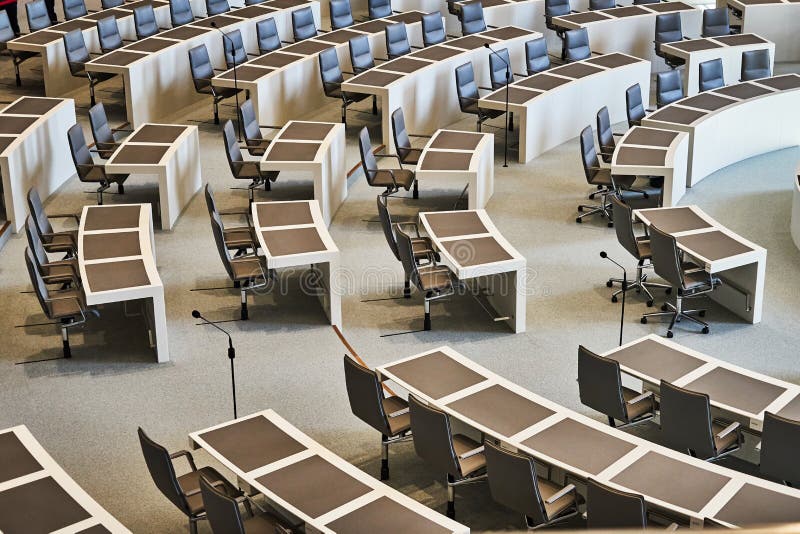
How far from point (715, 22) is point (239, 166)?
7658mm

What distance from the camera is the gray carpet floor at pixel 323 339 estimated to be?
706cm

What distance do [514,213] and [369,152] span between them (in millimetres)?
1568

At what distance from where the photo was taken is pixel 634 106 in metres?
11.9

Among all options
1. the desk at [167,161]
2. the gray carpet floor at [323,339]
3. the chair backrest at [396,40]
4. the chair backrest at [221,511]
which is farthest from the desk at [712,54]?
the chair backrest at [221,511]

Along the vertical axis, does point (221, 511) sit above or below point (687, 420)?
above

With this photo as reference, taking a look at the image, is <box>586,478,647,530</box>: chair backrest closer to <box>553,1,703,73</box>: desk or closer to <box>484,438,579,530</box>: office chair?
<box>484,438,579,530</box>: office chair

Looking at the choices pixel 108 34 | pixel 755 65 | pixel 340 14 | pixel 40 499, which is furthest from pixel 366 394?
pixel 340 14

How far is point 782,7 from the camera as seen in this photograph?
15617 millimetres

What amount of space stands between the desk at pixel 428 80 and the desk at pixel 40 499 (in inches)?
272

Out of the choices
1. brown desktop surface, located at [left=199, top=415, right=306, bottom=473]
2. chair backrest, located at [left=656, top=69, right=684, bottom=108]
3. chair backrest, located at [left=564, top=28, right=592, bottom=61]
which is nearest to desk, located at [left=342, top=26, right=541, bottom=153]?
chair backrest, located at [left=564, top=28, right=592, bottom=61]

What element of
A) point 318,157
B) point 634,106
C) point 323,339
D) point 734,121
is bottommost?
point 323,339

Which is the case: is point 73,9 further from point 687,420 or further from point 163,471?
point 687,420

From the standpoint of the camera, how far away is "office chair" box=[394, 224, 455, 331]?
8.47 m

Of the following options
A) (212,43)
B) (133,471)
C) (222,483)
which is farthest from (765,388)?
(212,43)
